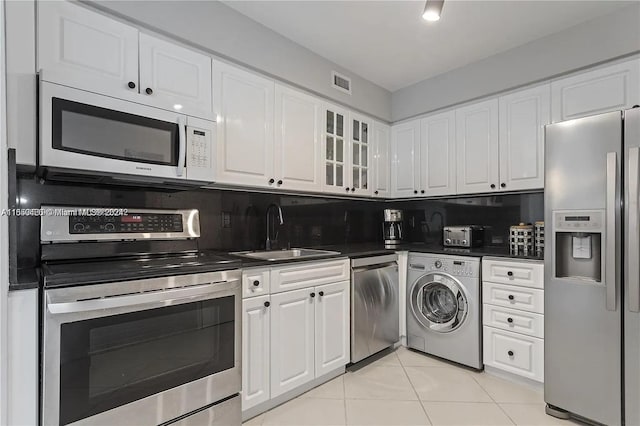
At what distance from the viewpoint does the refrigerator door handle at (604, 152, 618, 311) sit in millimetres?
1756

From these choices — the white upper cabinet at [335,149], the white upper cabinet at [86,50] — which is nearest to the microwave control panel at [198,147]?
the white upper cabinet at [86,50]

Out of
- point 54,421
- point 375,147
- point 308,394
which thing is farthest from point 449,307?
point 54,421

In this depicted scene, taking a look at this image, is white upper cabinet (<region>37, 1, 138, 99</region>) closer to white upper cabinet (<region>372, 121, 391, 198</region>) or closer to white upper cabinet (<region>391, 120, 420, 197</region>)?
white upper cabinet (<region>372, 121, 391, 198</region>)

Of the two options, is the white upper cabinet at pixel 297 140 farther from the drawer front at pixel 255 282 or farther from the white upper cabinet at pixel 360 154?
the drawer front at pixel 255 282

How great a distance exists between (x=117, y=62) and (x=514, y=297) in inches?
113

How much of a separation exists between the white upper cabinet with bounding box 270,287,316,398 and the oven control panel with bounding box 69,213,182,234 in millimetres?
777

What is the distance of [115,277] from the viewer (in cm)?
140

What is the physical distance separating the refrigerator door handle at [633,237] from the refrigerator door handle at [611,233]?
6 cm

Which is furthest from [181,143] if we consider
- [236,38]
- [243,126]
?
[236,38]

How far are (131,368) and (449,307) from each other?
Answer: 91.6 inches

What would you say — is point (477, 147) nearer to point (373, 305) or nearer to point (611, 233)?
point (611, 233)

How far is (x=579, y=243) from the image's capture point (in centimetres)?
192

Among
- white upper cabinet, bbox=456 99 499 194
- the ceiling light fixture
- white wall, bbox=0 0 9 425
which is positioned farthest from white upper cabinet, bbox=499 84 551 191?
white wall, bbox=0 0 9 425

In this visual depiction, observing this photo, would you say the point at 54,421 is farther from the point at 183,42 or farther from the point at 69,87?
the point at 183,42
